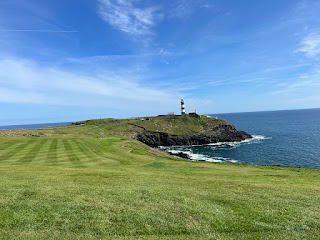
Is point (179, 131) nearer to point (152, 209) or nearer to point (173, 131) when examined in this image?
point (173, 131)

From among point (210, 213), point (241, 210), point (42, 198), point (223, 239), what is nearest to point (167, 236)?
point (223, 239)

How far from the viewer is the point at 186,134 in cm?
13138

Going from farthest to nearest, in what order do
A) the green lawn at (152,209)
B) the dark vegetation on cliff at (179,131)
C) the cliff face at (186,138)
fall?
the dark vegetation on cliff at (179,131), the cliff face at (186,138), the green lawn at (152,209)

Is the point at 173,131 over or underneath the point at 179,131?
over

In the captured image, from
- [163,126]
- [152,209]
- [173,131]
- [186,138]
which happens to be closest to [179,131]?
[173,131]

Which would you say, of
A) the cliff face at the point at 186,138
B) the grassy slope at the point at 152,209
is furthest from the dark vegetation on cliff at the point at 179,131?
the grassy slope at the point at 152,209

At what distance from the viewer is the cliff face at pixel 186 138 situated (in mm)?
128125

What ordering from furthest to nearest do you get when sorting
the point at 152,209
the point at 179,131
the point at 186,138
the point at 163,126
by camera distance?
the point at 163,126
the point at 179,131
the point at 186,138
the point at 152,209

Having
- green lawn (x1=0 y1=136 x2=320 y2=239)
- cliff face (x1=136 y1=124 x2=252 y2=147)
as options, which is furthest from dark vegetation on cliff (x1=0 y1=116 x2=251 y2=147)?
green lawn (x1=0 y1=136 x2=320 y2=239)

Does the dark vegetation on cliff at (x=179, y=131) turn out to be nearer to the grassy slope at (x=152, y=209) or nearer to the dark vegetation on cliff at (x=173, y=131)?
the dark vegetation on cliff at (x=173, y=131)

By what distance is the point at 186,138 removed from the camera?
5064 inches

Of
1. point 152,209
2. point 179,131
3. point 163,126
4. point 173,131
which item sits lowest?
point 152,209

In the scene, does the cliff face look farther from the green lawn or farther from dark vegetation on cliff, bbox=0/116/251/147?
the green lawn

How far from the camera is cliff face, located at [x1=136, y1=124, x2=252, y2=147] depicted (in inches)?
5044
